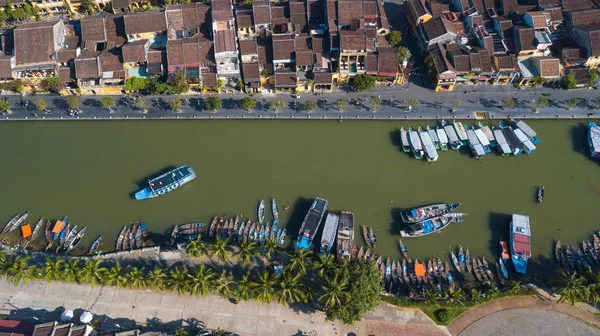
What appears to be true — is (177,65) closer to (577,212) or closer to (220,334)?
(220,334)

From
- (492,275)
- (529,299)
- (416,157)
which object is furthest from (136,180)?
(529,299)

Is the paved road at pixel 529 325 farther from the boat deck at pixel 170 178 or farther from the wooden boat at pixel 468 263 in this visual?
the boat deck at pixel 170 178

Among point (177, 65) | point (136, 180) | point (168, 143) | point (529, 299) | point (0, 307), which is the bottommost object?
point (529, 299)

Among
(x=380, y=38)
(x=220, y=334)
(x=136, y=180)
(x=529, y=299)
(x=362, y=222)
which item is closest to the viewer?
(x=220, y=334)

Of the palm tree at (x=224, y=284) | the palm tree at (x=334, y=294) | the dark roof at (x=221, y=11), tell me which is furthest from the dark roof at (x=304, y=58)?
the palm tree at (x=334, y=294)

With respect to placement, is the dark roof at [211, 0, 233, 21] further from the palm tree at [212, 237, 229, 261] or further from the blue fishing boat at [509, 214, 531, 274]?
the blue fishing boat at [509, 214, 531, 274]
